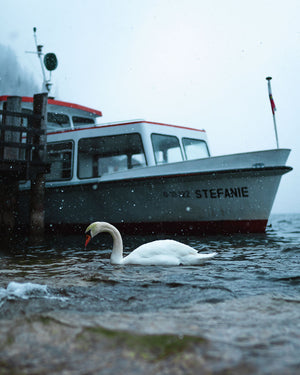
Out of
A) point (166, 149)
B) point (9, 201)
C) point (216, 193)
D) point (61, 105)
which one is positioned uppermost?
point (61, 105)

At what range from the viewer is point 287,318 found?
245cm

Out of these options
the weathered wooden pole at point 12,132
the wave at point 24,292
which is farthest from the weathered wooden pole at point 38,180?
the wave at point 24,292

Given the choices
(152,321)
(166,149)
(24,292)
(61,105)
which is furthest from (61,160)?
(152,321)

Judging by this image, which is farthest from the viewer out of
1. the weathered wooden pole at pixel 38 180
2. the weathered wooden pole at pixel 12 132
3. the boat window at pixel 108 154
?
the boat window at pixel 108 154

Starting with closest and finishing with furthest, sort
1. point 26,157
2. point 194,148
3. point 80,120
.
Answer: point 26,157, point 194,148, point 80,120

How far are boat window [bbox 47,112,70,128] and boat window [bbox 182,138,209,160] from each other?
3963 millimetres

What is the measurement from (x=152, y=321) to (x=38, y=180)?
8141mm

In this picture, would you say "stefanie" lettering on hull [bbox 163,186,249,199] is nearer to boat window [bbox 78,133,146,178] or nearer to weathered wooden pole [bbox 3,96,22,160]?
boat window [bbox 78,133,146,178]

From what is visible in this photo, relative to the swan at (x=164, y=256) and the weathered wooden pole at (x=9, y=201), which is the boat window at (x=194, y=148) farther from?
the swan at (x=164, y=256)

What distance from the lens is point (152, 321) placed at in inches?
93.3

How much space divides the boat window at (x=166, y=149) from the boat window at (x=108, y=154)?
16.0 inches

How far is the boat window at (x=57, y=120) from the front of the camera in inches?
470

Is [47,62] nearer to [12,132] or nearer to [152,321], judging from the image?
[12,132]

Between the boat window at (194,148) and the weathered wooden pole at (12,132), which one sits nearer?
the weathered wooden pole at (12,132)
